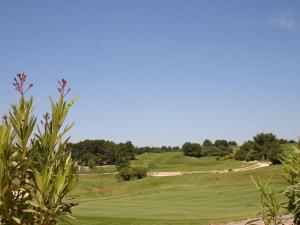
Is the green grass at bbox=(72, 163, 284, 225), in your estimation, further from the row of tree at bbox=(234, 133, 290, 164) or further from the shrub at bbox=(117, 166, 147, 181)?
the row of tree at bbox=(234, 133, 290, 164)

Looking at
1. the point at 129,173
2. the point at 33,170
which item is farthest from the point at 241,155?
the point at 33,170

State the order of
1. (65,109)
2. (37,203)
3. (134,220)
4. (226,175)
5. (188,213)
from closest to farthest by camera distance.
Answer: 1. (37,203)
2. (65,109)
3. (134,220)
4. (188,213)
5. (226,175)

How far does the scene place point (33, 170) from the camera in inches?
153

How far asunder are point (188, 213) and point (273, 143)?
5210cm

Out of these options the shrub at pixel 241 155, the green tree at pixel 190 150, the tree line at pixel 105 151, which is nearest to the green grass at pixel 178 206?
the shrub at pixel 241 155

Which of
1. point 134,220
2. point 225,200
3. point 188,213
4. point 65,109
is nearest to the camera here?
point 65,109

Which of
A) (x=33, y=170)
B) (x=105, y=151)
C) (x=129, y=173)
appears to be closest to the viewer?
(x=33, y=170)

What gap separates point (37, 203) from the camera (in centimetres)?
368

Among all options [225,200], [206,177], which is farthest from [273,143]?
[225,200]

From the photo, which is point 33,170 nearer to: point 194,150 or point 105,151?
point 194,150

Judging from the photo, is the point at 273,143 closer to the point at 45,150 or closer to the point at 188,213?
the point at 188,213

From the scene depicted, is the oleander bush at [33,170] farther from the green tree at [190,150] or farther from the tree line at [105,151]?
the green tree at [190,150]

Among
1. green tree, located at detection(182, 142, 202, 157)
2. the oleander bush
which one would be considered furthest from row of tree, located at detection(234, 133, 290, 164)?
the oleander bush

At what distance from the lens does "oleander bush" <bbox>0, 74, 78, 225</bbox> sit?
3.67m
